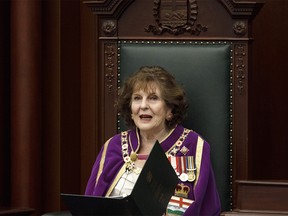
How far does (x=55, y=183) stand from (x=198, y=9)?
125 cm

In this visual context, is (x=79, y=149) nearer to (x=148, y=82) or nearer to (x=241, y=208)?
(x=148, y=82)

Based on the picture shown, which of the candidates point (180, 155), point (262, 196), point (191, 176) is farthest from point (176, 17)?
point (262, 196)

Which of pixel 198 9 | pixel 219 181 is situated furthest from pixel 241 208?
pixel 198 9

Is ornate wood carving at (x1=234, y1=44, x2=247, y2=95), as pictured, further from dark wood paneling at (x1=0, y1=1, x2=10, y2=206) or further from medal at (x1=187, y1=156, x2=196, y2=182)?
dark wood paneling at (x1=0, y1=1, x2=10, y2=206)

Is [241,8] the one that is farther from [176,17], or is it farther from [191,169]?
[191,169]

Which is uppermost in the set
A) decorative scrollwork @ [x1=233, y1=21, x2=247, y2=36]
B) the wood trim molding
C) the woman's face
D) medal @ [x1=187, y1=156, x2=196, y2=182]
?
the wood trim molding

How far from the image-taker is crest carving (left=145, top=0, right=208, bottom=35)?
3.77 m

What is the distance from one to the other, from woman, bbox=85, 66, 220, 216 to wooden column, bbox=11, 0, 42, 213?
2.74 feet

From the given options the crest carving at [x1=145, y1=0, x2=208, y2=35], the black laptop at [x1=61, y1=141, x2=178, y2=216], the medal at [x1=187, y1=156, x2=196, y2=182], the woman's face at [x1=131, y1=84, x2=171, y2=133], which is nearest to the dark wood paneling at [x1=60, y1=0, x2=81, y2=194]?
the crest carving at [x1=145, y1=0, x2=208, y2=35]

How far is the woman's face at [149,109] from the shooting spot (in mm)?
3436

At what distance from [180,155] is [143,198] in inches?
34.4

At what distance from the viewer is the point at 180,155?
342 centimetres

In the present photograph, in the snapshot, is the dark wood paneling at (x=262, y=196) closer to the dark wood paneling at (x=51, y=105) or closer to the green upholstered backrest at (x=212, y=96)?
the green upholstered backrest at (x=212, y=96)

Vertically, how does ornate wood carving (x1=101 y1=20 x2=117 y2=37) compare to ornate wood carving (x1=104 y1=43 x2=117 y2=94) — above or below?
above
